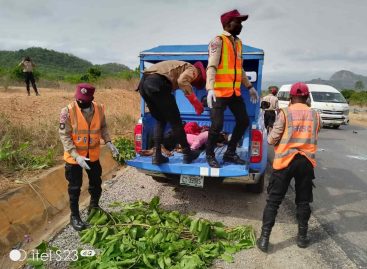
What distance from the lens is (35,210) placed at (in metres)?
4.34

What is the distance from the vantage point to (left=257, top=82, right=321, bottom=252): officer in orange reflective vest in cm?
374

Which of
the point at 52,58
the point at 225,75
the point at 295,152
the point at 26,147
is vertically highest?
the point at 52,58

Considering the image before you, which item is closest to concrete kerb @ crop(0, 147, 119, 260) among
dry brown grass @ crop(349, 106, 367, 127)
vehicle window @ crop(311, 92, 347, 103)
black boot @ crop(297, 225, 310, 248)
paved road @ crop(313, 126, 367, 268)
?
black boot @ crop(297, 225, 310, 248)

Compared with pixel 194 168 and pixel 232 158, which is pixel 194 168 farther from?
pixel 232 158

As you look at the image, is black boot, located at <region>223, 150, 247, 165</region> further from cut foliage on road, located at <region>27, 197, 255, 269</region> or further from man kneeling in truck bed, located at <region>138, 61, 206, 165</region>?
cut foliage on road, located at <region>27, 197, 255, 269</region>

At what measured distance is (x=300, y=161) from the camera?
12.3 ft

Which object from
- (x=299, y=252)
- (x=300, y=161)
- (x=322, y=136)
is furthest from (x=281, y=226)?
(x=322, y=136)

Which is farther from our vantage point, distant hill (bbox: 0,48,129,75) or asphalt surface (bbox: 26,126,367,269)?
distant hill (bbox: 0,48,129,75)

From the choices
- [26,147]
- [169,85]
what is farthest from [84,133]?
[26,147]

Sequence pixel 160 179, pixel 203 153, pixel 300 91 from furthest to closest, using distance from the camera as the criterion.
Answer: pixel 160 179 < pixel 203 153 < pixel 300 91

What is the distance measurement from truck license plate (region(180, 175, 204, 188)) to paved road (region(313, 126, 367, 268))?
1.73 m

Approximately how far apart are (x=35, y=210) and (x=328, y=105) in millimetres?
14422

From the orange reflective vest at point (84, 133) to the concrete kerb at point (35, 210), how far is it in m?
0.86

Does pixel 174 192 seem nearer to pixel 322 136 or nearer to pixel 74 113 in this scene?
pixel 74 113
